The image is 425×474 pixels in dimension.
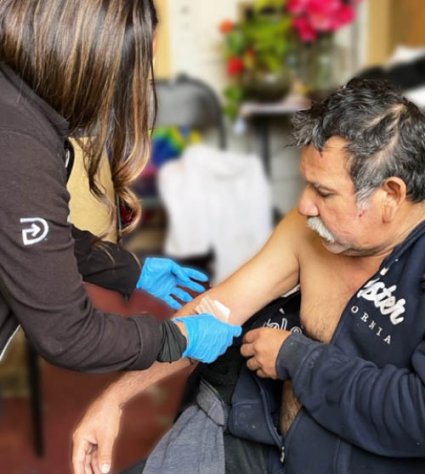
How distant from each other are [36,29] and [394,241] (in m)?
0.68

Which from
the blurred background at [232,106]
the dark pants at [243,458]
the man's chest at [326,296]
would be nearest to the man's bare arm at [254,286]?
the man's chest at [326,296]

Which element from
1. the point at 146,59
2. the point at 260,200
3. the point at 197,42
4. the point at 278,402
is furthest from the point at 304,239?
the point at 197,42

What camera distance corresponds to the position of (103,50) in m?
1.11

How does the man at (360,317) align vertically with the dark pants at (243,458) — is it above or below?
above

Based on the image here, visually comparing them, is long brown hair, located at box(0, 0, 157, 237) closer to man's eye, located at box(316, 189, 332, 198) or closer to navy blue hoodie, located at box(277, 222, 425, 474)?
man's eye, located at box(316, 189, 332, 198)

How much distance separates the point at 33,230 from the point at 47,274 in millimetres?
69

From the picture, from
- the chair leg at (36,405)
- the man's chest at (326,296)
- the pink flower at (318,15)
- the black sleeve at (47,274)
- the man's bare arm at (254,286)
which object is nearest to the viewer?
the black sleeve at (47,274)

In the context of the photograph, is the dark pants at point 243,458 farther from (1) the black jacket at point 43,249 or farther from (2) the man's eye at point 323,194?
(2) the man's eye at point 323,194

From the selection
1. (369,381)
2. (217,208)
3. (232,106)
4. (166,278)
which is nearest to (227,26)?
(232,106)

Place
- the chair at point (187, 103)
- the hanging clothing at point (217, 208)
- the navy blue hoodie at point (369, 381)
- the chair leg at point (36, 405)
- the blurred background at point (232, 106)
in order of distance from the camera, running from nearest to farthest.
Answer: the navy blue hoodie at point (369, 381) < the chair leg at point (36, 405) < the blurred background at point (232, 106) < the hanging clothing at point (217, 208) < the chair at point (187, 103)

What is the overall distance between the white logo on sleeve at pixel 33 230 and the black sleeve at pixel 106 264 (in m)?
0.46

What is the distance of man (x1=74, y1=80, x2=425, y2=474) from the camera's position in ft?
3.93

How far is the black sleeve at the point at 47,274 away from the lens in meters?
1.06

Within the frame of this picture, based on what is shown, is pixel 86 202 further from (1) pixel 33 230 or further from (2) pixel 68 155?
(1) pixel 33 230
